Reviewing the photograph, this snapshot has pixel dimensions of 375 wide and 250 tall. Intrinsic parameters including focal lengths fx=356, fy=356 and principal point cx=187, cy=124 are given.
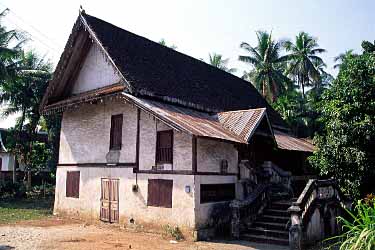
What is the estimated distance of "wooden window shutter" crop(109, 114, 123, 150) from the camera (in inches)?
607

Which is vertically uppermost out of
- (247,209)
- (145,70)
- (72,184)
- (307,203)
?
(145,70)

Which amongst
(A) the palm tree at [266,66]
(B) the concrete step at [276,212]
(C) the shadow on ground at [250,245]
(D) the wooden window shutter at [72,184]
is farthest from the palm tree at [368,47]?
(A) the palm tree at [266,66]

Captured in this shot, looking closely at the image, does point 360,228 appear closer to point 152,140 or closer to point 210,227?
point 210,227

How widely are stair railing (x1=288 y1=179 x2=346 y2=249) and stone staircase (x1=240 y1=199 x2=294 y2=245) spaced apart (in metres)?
0.70

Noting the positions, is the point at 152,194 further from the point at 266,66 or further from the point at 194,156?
the point at 266,66

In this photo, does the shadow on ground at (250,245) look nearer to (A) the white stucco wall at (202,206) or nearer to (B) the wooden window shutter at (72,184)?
(A) the white stucco wall at (202,206)

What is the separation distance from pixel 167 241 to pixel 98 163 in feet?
19.1

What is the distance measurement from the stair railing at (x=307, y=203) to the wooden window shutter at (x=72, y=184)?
33.8 feet

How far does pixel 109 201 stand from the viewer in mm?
15156

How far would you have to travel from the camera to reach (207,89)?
749 inches

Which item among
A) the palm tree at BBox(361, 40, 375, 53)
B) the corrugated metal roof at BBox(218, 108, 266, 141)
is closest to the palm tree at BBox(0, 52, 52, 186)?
the corrugated metal roof at BBox(218, 108, 266, 141)

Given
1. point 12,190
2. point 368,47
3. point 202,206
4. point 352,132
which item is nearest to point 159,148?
point 202,206

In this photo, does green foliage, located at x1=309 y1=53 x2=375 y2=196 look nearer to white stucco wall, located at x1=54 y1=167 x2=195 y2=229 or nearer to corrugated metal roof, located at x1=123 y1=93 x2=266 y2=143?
corrugated metal roof, located at x1=123 y1=93 x2=266 y2=143

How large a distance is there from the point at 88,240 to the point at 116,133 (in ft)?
17.1
